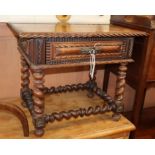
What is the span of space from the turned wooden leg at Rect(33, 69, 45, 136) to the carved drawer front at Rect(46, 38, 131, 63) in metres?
0.06

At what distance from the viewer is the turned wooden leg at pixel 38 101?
0.77m

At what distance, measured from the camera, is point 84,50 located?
0.80 metres

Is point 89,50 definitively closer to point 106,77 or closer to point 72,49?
point 72,49

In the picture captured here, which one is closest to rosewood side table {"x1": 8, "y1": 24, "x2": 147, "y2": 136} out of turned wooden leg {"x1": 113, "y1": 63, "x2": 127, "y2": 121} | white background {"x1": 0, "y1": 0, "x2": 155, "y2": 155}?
turned wooden leg {"x1": 113, "y1": 63, "x2": 127, "y2": 121}

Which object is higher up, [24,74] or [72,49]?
[72,49]

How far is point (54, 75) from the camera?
3.99ft

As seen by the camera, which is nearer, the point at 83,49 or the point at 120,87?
the point at 83,49

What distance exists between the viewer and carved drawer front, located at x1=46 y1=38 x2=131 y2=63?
0.76 m

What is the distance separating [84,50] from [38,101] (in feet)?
0.82

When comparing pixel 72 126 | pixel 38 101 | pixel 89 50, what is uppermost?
pixel 89 50

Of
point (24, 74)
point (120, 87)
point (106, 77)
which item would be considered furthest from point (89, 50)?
point (106, 77)

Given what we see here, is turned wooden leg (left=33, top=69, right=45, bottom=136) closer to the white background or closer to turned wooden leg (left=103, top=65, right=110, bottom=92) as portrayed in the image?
the white background
